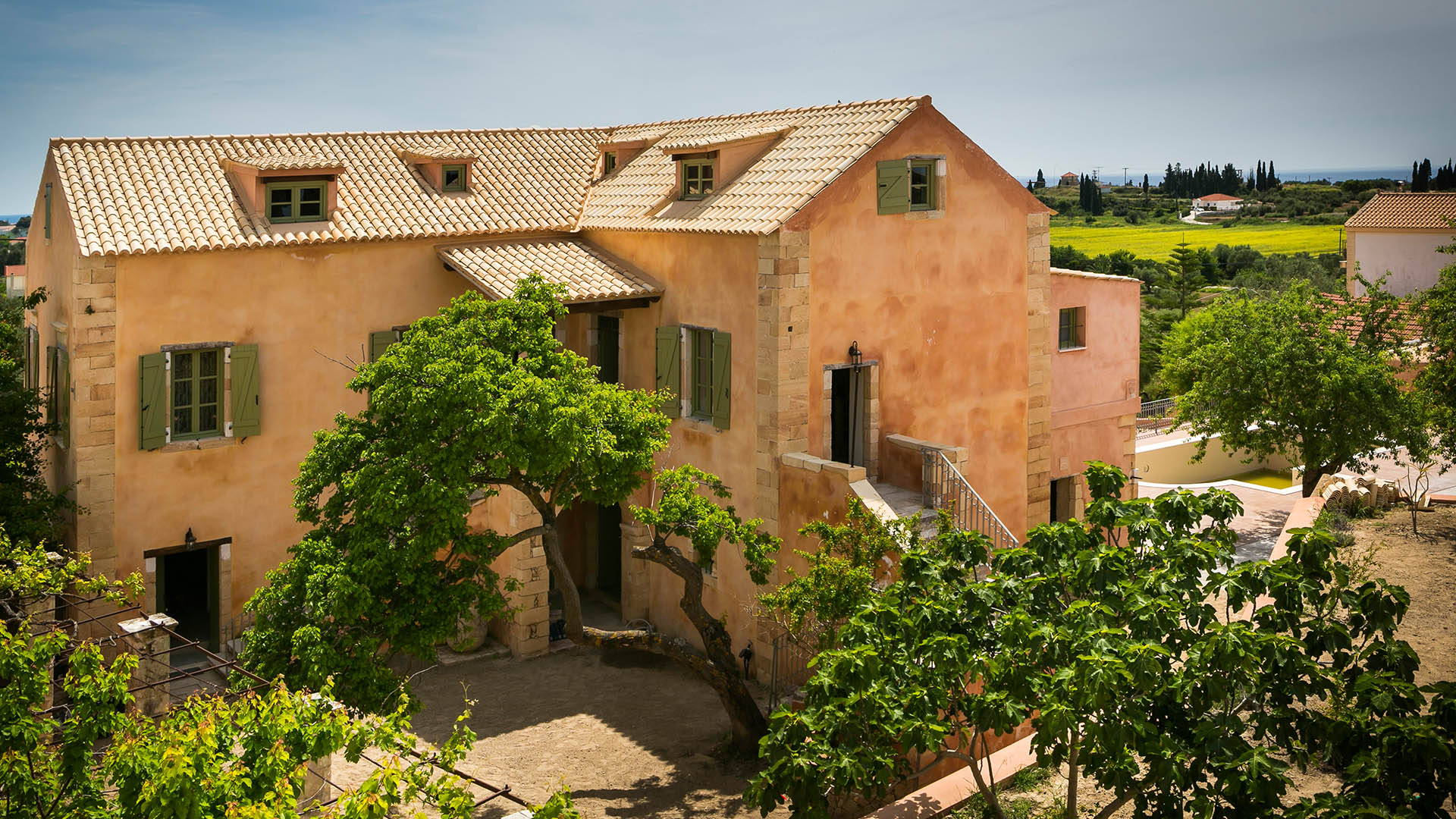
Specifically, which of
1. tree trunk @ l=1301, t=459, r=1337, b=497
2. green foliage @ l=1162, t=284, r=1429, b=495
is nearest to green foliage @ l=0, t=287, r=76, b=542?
green foliage @ l=1162, t=284, r=1429, b=495

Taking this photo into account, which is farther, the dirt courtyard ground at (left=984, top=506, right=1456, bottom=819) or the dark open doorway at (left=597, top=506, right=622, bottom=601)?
the dark open doorway at (left=597, top=506, right=622, bottom=601)

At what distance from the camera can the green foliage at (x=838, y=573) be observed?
16.6 metres

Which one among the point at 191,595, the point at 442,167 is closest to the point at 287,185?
A: the point at 442,167

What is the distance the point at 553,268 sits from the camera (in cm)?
2283

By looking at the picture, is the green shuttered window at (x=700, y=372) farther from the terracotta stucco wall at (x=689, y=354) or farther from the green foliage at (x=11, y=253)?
the green foliage at (x=11, y=253)

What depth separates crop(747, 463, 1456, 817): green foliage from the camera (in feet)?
34.0

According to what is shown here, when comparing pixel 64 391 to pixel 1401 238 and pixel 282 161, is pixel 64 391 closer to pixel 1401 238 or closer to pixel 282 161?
pixel 282 161

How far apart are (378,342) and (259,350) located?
2.09 metres

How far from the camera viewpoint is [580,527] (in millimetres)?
26078

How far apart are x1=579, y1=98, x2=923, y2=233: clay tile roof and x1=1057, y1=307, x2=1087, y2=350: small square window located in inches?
261

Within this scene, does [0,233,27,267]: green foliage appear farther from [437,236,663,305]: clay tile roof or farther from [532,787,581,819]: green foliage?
[532,787,581,819]: green foliage

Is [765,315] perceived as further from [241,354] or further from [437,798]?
[437,798]

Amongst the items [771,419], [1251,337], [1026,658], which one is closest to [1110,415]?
[1251,337]

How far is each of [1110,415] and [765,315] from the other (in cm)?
980
